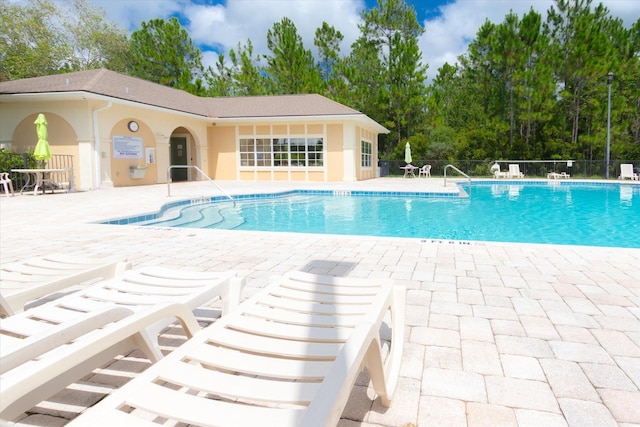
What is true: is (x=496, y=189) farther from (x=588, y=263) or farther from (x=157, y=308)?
(x=157, y=308)

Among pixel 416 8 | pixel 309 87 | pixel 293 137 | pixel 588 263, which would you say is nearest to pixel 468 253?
pixel 588 263

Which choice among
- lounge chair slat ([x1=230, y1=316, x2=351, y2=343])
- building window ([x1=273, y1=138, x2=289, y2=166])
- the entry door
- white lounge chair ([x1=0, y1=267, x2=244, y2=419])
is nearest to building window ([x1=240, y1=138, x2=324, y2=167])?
building window ([x1=273, y1=138, x2=289, y2=166])

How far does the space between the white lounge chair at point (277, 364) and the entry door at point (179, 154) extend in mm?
18872

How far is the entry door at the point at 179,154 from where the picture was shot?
20.1m

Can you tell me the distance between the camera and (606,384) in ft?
6.51

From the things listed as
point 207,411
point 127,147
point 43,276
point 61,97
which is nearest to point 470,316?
point 207,411

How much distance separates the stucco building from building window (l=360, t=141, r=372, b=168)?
46 millimetres

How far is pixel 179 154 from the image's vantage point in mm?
20672

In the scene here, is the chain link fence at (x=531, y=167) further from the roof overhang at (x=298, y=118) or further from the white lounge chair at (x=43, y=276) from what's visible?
the white lounge chair at (x=43, y=276)

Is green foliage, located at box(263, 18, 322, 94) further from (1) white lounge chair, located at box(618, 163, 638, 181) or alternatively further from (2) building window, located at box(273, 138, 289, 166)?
(1) white lounge chair, located at box(618, 163, 638, 181)

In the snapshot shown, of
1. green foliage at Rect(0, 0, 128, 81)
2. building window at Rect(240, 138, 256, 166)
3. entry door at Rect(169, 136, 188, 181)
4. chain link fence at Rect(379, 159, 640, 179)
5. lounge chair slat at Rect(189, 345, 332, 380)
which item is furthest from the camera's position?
green foliage at Rect(0, 0, 128, 81)

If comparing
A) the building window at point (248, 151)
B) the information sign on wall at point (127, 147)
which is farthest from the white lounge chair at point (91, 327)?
the building window at point (248, 151)

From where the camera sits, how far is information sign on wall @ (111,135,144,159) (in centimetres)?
1459

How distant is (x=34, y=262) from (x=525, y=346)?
2972 mm
